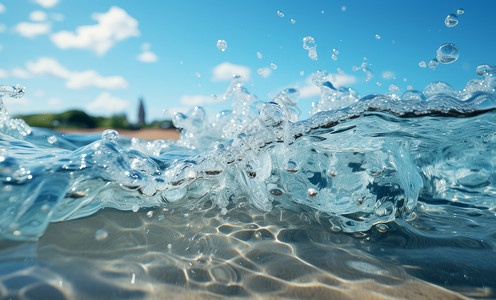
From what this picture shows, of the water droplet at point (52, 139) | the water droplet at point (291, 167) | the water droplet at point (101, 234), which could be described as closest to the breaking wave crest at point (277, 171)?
the water droplet at point (291, 167)

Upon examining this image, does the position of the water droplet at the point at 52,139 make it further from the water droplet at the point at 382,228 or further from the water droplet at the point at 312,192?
the water droplet at the point at 382,228

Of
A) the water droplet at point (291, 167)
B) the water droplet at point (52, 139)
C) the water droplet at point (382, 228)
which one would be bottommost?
the water droplet at point (382, 228)

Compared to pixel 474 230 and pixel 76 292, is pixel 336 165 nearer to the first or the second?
pixel 474 230

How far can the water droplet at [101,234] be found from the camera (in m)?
1.89

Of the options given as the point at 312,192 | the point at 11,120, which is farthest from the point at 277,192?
the point at 11,120

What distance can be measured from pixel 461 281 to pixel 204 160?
1.72 m

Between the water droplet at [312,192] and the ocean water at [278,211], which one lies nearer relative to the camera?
the ocean water at [278,211]

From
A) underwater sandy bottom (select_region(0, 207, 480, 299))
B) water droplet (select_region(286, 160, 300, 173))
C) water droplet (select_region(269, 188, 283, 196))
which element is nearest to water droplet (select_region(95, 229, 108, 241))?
underwater sandy bottom (select_region(0, 207, 480, 299))

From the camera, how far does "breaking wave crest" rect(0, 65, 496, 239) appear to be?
2125 millimetres

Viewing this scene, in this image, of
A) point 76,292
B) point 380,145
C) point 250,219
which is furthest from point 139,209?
point 380,145

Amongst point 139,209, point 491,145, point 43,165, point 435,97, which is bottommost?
point 139,209

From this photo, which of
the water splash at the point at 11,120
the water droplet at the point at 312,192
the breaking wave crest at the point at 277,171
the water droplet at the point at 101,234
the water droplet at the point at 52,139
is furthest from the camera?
the water droplet at the point at 52,139

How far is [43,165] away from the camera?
225 centimetres

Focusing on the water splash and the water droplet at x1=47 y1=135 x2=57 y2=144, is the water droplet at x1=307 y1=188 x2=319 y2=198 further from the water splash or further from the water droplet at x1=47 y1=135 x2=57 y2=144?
the water droplet at x1=47 y1=135 x2=57 y2=144
